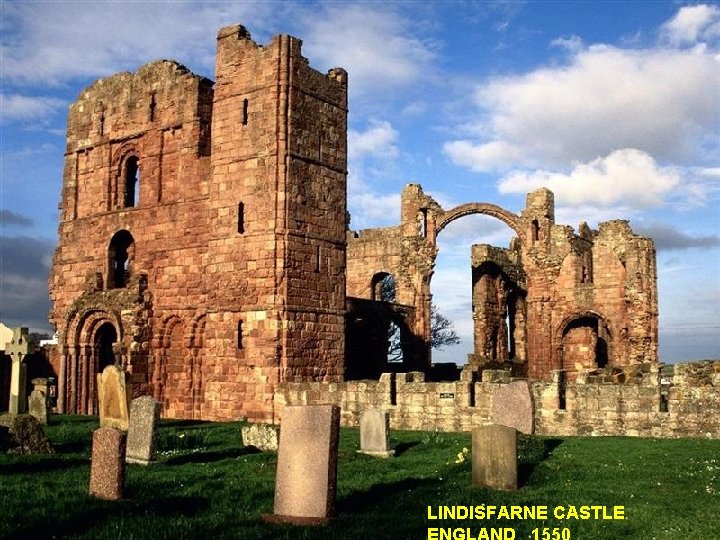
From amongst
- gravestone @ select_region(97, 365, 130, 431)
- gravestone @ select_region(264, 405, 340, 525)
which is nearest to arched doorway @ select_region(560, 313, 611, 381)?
gravestone @ select_region(97, 365, 130, 431)

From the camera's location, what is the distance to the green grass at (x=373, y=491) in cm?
788

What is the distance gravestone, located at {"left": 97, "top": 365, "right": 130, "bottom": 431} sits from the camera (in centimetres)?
1611

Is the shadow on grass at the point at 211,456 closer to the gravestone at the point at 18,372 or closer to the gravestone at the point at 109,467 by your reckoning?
the gravestone at the point at 109,467

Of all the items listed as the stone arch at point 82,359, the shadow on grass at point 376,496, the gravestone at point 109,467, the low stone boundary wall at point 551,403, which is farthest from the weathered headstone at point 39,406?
the shadow on grass at point 376,496

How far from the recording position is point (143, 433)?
499 inches

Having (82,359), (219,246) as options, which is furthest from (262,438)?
(82,359)

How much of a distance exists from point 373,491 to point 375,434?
389 centimetres

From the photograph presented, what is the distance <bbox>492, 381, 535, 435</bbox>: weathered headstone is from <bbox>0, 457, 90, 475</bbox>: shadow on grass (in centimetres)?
739

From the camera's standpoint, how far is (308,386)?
1992 cm

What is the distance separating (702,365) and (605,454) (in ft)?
17.4

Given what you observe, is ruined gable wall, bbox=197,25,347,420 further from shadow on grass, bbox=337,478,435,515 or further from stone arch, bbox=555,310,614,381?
stone arch, bbox=555,310,614,381

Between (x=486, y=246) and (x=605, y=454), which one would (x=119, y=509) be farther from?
(x=486, y=246)

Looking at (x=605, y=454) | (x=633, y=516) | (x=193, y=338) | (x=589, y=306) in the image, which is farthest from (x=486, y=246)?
(x=633, y=516)

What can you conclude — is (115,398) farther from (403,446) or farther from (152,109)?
(152,109)
